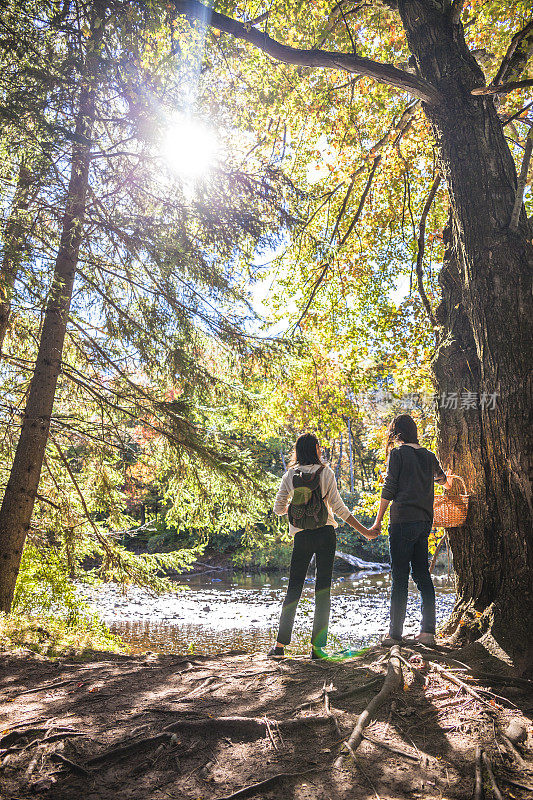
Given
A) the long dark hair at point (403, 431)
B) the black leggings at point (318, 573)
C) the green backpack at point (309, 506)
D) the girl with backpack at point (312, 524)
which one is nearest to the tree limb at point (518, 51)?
the long dark hair at point (403, 431)

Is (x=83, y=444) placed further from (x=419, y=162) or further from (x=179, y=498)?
(x=419, y=162)

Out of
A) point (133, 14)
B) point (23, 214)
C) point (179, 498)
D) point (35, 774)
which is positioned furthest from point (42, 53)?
point (35, 774)

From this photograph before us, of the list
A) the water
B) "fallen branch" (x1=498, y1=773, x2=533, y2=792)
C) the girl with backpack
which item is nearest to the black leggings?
the girl with backpack

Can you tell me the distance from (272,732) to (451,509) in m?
2.22

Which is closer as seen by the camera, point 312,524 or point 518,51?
point 518,51

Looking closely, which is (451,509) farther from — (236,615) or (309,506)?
(236,615)

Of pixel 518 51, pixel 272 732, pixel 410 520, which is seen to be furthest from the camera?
pixel 410 520

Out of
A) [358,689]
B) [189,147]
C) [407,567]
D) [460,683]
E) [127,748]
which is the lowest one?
[127,748]

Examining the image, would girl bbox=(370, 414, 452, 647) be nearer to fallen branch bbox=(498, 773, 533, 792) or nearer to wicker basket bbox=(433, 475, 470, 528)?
wicker basket bbox=(433, 475, 470, 528)

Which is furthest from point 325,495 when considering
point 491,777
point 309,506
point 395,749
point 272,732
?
point 491,777

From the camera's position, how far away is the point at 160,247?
5.31 metres

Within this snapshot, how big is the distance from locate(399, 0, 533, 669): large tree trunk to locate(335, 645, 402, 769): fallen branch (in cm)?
81

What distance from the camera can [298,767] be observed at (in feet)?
7.38

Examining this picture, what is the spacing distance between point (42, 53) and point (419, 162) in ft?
21.7
